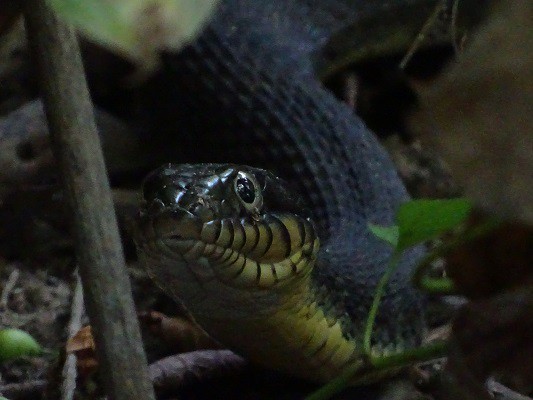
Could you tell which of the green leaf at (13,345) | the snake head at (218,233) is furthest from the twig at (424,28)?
the green leaf at (13,345)

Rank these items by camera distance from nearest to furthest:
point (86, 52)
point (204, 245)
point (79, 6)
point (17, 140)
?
point (79, 6) → point (204, 245) → point (17, 140) → point (86, 52)

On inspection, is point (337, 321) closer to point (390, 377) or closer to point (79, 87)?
point (390, 377)

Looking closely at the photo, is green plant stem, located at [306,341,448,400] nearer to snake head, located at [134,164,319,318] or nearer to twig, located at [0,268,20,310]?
snake head, located at [134,164,319,318]

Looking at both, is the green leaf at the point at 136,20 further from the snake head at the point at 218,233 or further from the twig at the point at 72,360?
the twig at the point at 72,360

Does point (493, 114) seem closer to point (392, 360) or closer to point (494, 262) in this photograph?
point (494, 262)

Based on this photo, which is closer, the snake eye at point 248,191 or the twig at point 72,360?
the snake eye at point 248,191

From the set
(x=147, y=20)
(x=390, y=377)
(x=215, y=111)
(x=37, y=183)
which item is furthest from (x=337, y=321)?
(x=147, y=20)

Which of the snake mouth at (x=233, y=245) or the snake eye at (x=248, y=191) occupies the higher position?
the snake eye at (x=248, y=191)
